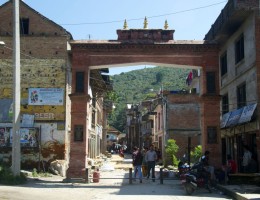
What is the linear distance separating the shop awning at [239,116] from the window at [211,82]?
1.76 metres

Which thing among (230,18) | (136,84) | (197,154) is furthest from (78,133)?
(136,84)

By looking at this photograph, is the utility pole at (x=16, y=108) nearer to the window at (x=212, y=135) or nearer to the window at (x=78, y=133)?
the window at (x=78, y=133)

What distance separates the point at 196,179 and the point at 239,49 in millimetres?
9503

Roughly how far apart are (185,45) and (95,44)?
4578 mm

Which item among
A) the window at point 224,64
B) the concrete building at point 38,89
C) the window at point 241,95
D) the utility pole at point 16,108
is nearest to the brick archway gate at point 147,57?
the window at point 241,95

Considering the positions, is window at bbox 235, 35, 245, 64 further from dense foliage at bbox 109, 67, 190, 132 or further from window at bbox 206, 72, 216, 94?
dense foliage at bbox 109, 67, 190, 132

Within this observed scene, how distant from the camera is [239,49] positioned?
22.0 metres

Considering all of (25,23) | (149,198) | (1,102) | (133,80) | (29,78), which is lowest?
(149,198)

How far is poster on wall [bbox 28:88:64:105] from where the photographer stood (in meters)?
23.5

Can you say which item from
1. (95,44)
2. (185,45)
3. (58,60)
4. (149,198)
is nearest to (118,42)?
(95,44)

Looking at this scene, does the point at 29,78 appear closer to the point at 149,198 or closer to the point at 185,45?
the point at 185,45

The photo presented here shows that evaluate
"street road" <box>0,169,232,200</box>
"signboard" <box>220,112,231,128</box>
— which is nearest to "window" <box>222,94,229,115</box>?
"signboard" <box>220,112,231,128</box>

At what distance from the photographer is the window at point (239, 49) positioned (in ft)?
69.8

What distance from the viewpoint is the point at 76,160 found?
1953 cm
